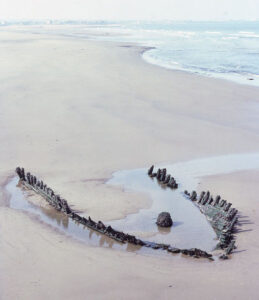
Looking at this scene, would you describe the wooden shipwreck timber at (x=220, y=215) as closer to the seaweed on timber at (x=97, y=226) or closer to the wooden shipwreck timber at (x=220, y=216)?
the wooden shipwreck timber at (x=220, y=216)

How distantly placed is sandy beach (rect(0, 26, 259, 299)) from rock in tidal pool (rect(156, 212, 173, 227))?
3.43 feet

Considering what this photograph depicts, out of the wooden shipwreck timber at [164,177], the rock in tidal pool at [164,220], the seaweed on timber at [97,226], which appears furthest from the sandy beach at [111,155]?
the rock in tidal pool at [164,220]

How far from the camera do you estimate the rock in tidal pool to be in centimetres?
1046

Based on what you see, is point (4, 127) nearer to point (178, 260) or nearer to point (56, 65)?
point (178, 260)

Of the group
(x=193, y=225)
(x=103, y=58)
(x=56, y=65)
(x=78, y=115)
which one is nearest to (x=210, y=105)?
(x=78, y=115)

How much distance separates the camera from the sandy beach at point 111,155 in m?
8.25

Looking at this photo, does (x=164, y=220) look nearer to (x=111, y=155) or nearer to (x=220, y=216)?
(x=220, y=216)

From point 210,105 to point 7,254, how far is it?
15.9 meters

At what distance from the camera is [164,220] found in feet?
34.3

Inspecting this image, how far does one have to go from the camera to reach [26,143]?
52.3 ft

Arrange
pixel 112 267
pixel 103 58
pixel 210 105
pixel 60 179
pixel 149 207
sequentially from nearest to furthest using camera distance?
pixel 112 267 → pixel 149 207 → pixel 60 179 → pixel 210 105 → pixel 103 58

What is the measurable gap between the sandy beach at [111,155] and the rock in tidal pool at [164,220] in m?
1.05

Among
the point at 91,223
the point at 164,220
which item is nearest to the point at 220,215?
the point at 164,220

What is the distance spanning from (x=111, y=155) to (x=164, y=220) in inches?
201
